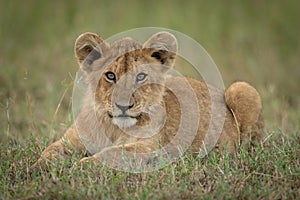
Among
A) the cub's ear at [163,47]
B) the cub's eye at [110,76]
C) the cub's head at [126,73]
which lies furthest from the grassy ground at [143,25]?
the cub's ear at [163,47]

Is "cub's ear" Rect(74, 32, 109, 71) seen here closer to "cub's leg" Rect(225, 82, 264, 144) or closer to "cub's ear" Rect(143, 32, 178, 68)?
"cub's ear" Rect(143, 32, 178, 68)

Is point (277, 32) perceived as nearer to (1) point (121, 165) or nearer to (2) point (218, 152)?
(2) point (218, 152)

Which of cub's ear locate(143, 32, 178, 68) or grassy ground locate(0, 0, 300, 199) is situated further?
cub's ear locate(143, 32, 178, 68)

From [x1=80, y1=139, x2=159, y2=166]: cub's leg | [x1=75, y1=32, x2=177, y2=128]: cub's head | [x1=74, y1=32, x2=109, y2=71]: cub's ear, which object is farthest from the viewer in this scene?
[x1=74, y1=32, x2=109, y2=71]: cub's ear

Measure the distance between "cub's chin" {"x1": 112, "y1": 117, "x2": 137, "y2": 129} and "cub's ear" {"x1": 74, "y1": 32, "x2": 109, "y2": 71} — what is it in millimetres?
620

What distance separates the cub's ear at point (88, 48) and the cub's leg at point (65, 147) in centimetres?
62

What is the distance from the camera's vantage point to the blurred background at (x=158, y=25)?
30.9 ft

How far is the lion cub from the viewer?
18.2 ft

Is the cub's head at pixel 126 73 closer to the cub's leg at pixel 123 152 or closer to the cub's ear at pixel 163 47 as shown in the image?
the cub's ear at pixel 163 47

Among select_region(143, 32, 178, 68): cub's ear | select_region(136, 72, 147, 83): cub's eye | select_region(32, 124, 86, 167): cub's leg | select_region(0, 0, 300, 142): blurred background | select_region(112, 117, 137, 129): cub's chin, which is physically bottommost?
select_region(0, 0, 300, 142): blurred background

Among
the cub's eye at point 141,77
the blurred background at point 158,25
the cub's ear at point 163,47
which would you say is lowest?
the blurred background at point 158,25

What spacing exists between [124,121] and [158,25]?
6693 millimetres

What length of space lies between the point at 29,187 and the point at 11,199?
0.54ft

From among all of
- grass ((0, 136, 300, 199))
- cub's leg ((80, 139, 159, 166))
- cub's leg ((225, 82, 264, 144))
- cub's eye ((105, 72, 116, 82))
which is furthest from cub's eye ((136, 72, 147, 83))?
cub's leg ((225, 82, 264, 144))
